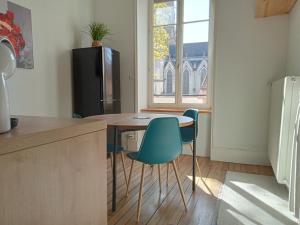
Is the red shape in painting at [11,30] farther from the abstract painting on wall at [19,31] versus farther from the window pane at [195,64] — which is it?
the window pane at [195,64]

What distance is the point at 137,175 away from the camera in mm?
2732

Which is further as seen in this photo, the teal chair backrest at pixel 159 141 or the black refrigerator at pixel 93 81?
the black refrigerator at pixel 93 81

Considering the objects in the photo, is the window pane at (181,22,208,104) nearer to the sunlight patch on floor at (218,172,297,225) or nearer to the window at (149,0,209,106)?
the window at (149,0,209,106)

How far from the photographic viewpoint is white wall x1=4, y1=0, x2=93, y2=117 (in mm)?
2631

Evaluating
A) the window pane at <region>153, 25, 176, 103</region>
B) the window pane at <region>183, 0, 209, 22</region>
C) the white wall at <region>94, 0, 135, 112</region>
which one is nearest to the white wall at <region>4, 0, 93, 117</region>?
the white wall at <region>94, 0, 135, 112</region>

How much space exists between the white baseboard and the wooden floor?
12cm

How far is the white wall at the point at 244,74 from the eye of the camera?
2.96m

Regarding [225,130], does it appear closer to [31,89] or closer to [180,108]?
[180,108]

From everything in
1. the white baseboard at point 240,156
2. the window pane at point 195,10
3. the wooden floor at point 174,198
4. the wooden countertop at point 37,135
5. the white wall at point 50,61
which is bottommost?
the wooden floor at point 174,198

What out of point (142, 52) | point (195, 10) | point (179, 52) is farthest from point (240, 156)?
point (195, 10)

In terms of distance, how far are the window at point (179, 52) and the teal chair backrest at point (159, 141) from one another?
2.10m

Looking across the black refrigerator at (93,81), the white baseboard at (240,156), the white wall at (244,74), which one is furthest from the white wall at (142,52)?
the white baseboard at (240,156)

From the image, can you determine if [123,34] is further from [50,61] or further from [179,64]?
[50,61]

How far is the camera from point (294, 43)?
2504 mm
